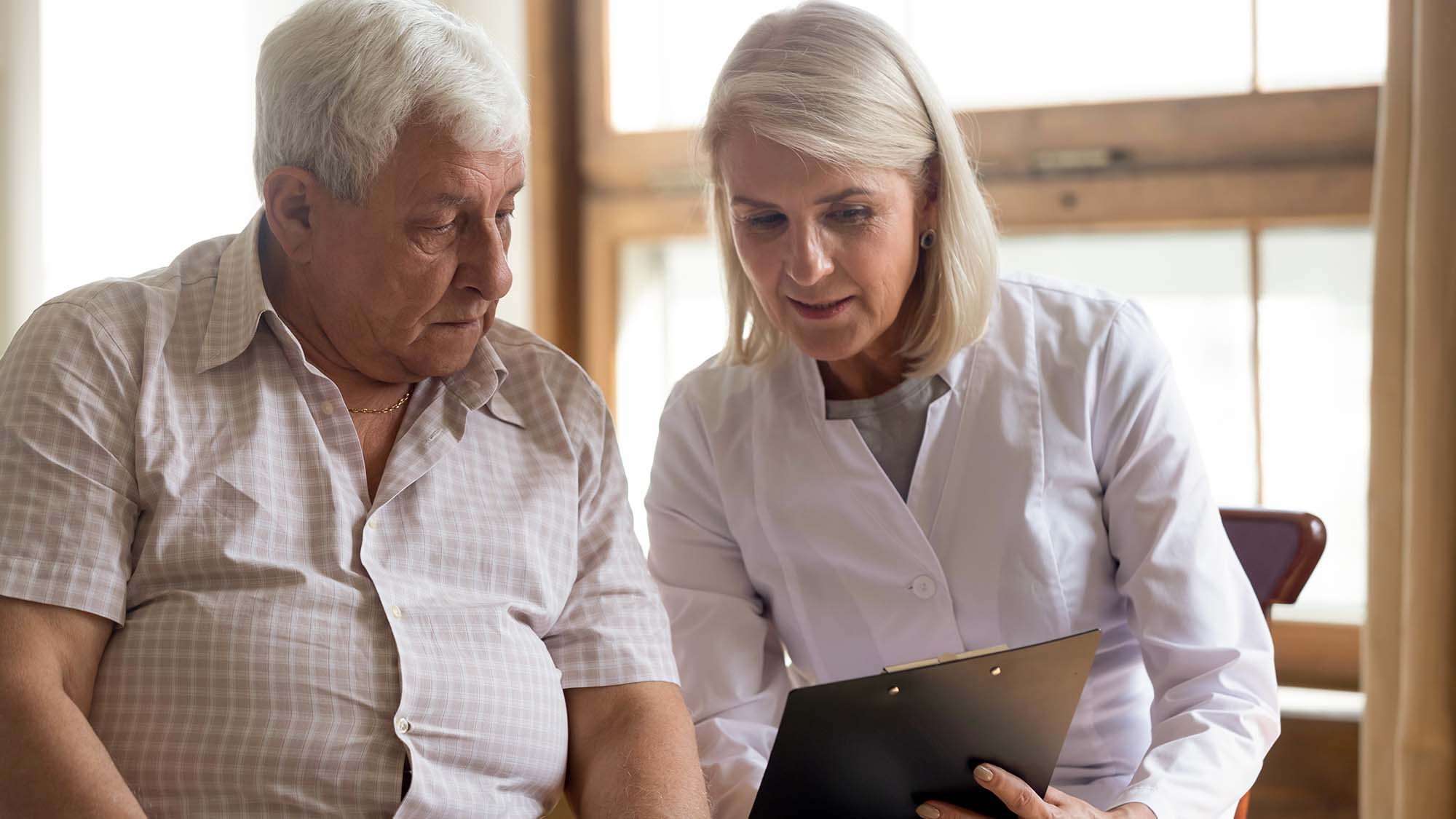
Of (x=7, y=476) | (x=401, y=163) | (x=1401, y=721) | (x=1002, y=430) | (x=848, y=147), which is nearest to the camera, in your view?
(x=7, y=476)

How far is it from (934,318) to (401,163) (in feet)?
2.14

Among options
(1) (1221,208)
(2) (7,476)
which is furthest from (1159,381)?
(2) (7,476)

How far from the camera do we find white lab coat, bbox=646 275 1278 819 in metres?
1.51

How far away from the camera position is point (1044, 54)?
7.97ft

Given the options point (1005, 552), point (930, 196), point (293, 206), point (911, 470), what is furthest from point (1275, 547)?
point (293, 206)

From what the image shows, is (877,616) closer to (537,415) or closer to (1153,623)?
(1153,623)

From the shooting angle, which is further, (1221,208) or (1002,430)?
(1221,208)

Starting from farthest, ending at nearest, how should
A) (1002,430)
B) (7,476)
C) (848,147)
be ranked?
(1002,430), (848,147), (7,476)

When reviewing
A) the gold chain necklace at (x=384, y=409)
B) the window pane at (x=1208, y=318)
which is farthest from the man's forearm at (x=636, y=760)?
the window pane at (x=1208, y=318)

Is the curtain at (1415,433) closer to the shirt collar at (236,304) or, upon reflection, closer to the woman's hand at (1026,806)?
the woman's hand at (1026,806)

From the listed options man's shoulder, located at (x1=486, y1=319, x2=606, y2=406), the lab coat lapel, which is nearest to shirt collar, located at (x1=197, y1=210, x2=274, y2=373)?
man's shoulder, located at (x1=486, y1=319, x2=606, y2=406)

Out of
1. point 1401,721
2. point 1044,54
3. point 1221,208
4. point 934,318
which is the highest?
point 1044,54

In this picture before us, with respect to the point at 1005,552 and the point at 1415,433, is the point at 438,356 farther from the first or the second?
the point at 1415,433

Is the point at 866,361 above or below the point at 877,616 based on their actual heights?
above
